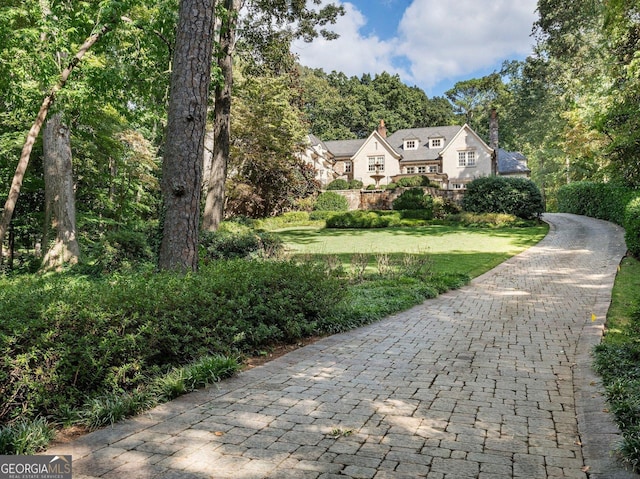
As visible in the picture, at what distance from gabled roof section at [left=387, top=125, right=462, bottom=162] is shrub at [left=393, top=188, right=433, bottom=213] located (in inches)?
695

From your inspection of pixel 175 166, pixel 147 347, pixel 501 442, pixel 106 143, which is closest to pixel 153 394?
pixel 147 347

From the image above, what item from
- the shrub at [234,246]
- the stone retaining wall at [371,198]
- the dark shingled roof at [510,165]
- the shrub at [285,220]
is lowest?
the shrub at [234,246]

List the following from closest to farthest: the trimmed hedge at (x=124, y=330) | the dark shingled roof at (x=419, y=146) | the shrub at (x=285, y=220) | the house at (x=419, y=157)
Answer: the trimmed hedge at (x=124, y=330) < the shrub at (x=285, y=220) < the house at (x=419, y=157) < the dark shingled roof at (x=419, y=146)

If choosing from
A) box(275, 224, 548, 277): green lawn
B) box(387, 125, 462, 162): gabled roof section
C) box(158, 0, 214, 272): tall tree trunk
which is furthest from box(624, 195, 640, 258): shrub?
box(387, 125, 462, 162): gabled roof section

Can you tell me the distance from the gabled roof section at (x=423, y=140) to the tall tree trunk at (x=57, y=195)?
1594 inches

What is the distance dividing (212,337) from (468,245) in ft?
47.7

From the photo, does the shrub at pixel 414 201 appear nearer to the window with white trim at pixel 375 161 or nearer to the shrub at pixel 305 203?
the shrub at pixel 305 203

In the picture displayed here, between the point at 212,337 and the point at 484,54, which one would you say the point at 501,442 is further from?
the point at 484,54

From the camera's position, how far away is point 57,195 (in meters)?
10.7

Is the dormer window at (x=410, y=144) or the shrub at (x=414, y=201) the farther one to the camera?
the dormer window at (x=410, y=144)

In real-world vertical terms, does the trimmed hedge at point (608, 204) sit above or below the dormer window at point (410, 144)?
below

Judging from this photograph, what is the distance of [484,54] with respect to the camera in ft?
143

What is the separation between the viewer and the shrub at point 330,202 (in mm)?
32562

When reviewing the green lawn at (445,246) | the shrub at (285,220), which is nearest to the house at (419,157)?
the shrub at (285,220)
